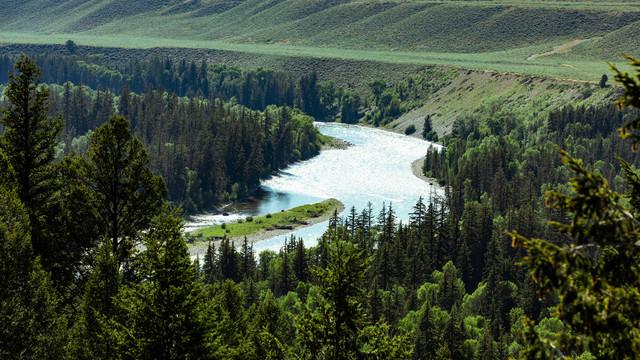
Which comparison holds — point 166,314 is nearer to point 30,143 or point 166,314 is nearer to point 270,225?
point 30,143

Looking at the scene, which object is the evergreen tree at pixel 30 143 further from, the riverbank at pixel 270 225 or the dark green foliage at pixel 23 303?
the riverbank at pixel 270 225

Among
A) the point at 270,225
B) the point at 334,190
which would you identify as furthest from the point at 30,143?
the point at 334,190

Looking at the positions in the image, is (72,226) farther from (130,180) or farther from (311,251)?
(311,251)

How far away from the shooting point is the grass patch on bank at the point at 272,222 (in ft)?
440

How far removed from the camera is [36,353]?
26188 millimetres

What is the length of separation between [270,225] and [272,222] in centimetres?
151

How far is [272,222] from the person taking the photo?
5571 inches

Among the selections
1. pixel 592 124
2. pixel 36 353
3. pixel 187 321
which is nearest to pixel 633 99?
pixel 187 321

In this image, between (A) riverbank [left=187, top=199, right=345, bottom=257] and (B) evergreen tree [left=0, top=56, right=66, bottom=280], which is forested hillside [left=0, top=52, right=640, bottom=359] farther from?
(A) riverbank [left=187, top=199, right=345, bottom=257]

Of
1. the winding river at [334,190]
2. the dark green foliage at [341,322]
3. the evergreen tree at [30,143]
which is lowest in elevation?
the winding river at [334,190]

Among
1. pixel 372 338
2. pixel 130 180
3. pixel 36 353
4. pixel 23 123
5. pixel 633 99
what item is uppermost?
pixel 633 99

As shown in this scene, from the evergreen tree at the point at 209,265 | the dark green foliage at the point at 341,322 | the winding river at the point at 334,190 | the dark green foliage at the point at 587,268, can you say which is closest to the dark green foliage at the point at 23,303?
the dark green foliage at the point at 341,322

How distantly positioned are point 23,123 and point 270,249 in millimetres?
91642

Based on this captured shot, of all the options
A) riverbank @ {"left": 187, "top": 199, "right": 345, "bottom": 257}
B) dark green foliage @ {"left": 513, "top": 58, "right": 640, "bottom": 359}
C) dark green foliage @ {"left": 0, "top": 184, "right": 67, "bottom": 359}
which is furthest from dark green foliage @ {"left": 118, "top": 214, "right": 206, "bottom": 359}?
riverbank @ {"left": 187, "top": 199, "right": 345, "bottom": 257}
